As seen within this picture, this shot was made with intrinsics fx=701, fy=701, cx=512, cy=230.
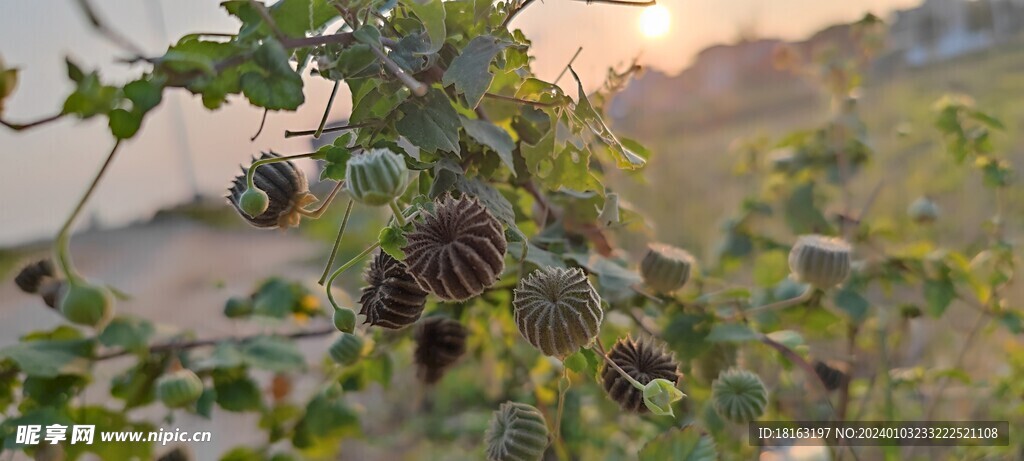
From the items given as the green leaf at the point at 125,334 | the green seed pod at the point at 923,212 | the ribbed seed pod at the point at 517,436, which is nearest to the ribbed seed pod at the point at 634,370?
the ribbed seed pod at the point at 517,436

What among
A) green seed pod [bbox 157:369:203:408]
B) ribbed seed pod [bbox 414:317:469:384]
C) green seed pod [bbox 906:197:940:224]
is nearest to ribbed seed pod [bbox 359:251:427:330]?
ribbed seed pod [bbox 414:317:469:384]

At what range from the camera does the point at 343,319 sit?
0.58 metres

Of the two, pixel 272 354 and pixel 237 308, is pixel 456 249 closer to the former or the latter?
pixel 272 354

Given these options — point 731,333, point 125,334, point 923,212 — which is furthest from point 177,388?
point 923,212

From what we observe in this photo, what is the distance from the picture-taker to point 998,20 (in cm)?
379

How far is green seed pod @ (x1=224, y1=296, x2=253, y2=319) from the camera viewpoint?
1.26m

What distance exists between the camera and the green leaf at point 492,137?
0.60 meters

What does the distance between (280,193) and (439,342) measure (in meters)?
0.37

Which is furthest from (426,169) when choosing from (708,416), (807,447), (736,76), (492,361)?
(736,76)

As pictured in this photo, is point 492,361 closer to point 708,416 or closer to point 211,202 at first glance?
point 708,416

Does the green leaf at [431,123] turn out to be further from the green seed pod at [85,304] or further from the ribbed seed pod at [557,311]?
the green seed pod at [85,304]

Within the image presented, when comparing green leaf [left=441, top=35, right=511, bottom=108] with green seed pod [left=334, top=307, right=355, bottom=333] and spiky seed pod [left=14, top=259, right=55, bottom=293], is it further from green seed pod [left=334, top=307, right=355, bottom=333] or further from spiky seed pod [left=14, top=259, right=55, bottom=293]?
spiky seed pod [left=14, top=259, right=55, bottom=293]

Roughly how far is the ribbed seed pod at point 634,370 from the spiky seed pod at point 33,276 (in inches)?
36.7

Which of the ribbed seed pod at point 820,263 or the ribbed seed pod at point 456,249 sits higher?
the ribbed seed pod at point 820,263
